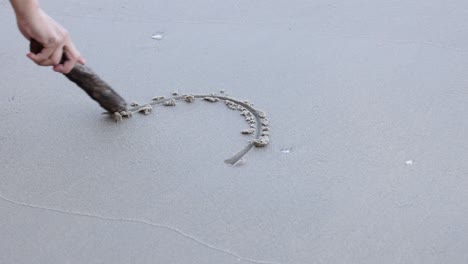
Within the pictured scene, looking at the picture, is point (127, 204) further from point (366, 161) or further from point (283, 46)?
point (283, 46)

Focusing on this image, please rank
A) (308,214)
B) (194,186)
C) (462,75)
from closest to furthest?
(308,214), (194,186), (462,75)

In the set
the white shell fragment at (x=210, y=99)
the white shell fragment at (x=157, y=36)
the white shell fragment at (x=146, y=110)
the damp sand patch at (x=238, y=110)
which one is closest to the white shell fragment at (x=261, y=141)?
the damp sand patch at (x=238, y=110)

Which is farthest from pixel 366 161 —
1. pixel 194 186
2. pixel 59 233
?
pixel 59 233

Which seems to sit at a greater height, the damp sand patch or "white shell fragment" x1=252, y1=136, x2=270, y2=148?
the damp sand patch

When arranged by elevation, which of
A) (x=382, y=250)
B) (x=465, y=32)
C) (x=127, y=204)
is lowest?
(x=382, y=250)

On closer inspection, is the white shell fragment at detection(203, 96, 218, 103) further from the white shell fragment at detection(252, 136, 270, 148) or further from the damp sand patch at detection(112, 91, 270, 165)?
the white shell fragment at detection(252, 136, 270, 148)

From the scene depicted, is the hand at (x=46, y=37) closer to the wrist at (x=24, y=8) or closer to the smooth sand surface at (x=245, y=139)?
the wrist at (x=24, y=8)

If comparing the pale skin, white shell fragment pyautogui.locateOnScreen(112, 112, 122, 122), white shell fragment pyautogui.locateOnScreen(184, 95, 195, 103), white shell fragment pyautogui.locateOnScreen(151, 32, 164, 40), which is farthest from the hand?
white shell fragment pyautogui.locateOnScreen(151, 32, 164, 40)
